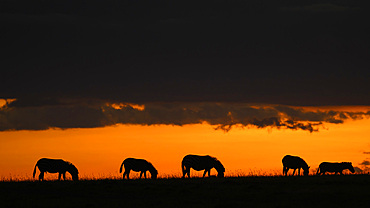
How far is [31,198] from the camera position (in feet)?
97.7

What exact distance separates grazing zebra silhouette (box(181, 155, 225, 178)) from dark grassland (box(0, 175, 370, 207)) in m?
12.4

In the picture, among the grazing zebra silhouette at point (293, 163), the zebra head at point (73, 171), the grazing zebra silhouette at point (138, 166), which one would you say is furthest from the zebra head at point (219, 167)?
the zebra head at point (73, 171)

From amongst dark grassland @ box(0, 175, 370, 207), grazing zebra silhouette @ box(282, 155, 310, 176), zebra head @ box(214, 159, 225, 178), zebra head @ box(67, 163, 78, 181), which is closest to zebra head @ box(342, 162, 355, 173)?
grazing zebra silhouette @ box(282, 155, 310, 176)

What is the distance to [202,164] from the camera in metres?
49.6

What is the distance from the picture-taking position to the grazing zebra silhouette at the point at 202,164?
4950 centimetres

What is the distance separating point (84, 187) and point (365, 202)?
14241 mm

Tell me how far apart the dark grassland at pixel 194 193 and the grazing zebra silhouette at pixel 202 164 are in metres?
12.4

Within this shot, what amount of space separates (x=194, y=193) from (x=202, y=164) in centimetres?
1851

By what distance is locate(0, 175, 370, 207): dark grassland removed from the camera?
2786cm

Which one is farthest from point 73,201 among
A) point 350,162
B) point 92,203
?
point 350,162

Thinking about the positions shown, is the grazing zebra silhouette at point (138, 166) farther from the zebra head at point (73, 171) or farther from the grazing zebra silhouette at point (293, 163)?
the grazing zebra silhouette at point (293, 163)

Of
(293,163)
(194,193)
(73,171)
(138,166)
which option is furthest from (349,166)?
(194,193)

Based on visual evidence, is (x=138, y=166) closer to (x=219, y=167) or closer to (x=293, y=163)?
(x=219, y=167)

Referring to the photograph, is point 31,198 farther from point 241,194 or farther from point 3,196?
point 241,194
